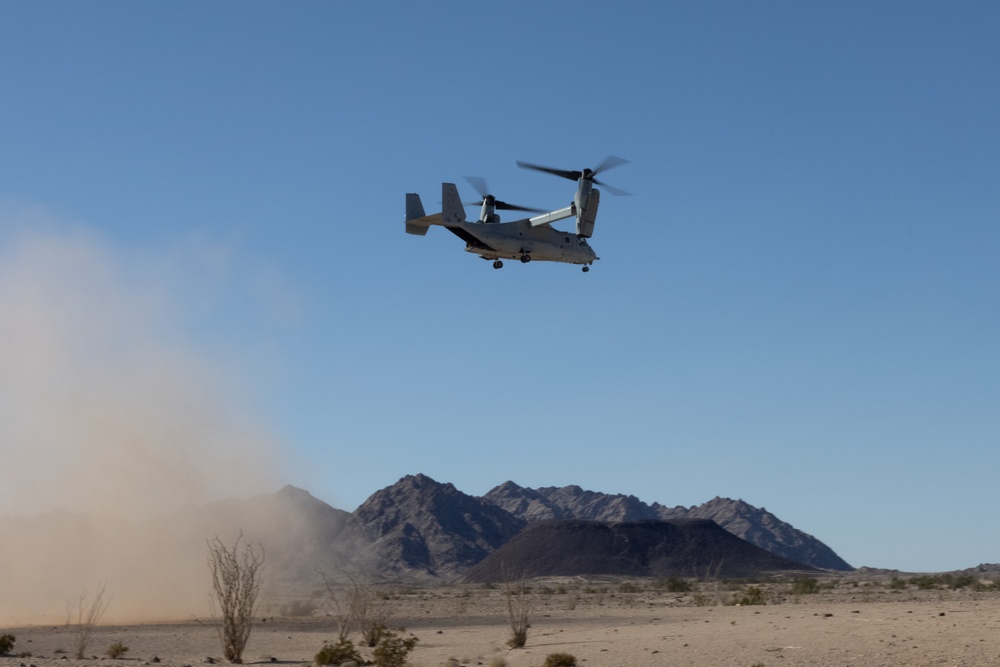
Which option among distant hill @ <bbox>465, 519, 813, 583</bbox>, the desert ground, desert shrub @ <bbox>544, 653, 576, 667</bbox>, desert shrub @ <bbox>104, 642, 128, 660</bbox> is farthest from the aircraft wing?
distant hill @ <bbox>465, 519, 813, 583</bbox>

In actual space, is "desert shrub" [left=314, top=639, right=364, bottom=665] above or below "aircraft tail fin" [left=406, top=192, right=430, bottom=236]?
below

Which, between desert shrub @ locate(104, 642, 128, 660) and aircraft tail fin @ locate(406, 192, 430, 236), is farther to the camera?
aircraft tail fin @ locate(406, 192, 430, 236)

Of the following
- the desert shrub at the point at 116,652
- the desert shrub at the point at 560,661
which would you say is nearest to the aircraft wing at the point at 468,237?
the desert shrub at the point at 116,652

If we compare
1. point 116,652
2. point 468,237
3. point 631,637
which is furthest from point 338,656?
point 468,237

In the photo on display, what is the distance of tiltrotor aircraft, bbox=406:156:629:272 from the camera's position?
2270 inches

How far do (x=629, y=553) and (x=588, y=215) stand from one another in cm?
10088

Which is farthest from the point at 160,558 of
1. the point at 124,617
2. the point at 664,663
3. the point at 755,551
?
the point at 755,551

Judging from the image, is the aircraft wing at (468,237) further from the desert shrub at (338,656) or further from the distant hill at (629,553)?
the distant hill at (629,553)

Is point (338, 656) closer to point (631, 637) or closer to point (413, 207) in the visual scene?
point (631, 637)

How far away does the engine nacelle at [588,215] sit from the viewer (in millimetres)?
60219

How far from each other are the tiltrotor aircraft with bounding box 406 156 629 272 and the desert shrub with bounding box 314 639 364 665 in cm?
2714

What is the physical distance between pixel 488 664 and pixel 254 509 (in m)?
103

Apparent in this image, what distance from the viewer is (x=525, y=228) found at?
58781mm

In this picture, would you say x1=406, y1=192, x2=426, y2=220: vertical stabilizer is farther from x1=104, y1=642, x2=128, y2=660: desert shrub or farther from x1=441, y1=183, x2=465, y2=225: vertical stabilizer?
x1=104, y1=642, x2=128, y2=660: desert shrub
